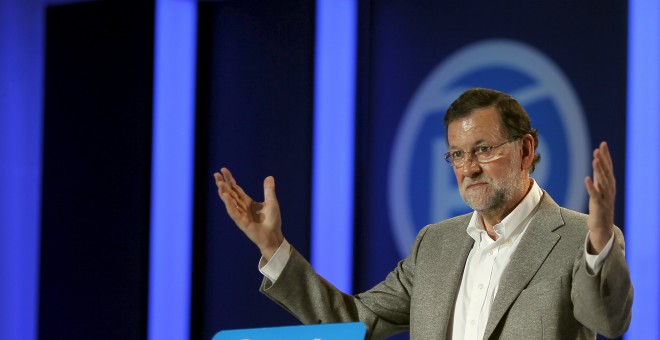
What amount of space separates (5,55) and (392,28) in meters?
1.63

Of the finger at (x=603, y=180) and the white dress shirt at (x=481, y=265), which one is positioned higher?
the finger at (x=603, y=180)

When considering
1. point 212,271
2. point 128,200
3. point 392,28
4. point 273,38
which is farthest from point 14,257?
point 392,28

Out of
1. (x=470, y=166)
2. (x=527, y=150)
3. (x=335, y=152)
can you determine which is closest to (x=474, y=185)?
(x=470, y=166)

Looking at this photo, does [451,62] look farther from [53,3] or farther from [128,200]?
[53,3]

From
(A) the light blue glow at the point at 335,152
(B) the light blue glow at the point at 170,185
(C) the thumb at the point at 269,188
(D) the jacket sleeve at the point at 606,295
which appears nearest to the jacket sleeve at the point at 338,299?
(C) the thumb at the point at 269,188

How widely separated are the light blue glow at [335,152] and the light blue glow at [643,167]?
115 centimetres

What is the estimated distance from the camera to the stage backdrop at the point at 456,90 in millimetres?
3654

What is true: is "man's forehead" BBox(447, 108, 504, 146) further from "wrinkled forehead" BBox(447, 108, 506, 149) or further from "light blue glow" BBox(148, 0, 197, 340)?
"light blue glow" BBox(148, 0, 197, 340)

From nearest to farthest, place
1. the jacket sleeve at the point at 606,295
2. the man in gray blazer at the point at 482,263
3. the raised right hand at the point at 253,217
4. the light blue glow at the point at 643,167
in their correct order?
the jacket sleeve at the point at 606,295 < the man in gray blazer at the point at 482,263 < the raised right hand at the point at 253,217 < the light blue glow at the point at 643,167

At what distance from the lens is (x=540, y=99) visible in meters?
3.79

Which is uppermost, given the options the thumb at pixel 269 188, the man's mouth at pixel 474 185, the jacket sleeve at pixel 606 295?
the man's mouth at pixel 474 185

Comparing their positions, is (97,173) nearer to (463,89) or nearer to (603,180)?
(463,89)

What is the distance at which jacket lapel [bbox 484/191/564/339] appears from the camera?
85.4 inches

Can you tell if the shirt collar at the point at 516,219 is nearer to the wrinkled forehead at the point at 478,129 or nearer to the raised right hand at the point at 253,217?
the wrinkled forehead at the point at 478,129
